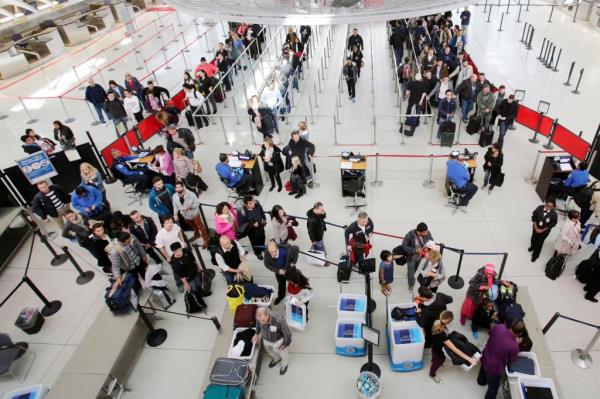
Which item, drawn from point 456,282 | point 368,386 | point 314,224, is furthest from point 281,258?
point 456,282

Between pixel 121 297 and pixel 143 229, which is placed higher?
pixel 143 229

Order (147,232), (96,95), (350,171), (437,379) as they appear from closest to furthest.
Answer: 1. (437,379)
2. (147,232)
3. (350,171)
4. (96,95)

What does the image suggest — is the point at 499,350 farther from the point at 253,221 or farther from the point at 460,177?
the point at 253,221

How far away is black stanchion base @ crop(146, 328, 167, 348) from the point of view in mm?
6527

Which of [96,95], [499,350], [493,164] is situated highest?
[96,95]

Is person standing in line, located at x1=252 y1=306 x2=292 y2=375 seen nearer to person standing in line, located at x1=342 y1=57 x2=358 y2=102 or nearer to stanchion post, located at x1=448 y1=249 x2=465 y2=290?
stanchion post, located at x1=448 y1=249 x2=465 y2=290

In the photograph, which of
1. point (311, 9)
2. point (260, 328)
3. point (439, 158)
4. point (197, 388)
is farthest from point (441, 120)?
point (197, 388)

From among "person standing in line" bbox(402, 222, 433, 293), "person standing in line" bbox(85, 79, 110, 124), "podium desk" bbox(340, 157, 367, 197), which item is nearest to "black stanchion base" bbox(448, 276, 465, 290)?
"person standing in line" bbox(402, 222, 433, 293)

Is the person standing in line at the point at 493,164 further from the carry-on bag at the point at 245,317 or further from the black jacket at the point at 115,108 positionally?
the black jacket at the point at 115,108

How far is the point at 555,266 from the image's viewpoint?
6.75 metres

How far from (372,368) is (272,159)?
516 centimetres

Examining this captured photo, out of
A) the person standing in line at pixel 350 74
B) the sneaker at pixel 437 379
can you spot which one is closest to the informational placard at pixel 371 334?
the sneaker at pixel 437 379

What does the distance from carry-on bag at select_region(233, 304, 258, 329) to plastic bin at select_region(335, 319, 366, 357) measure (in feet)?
4.25

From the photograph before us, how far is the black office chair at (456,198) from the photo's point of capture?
27.4 feet
